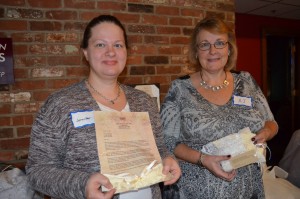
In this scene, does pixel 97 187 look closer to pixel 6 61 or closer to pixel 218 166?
pixel 218 166

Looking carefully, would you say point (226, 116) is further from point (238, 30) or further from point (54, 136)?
point (238, 30)

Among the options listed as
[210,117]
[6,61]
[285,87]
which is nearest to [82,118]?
[210,117]

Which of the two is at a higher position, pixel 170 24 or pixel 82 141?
pixel 170 24

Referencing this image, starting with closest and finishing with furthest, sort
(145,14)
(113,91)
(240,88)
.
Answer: (113,91) < (240,88) < (145,14)

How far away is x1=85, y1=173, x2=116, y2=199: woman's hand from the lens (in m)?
0.89

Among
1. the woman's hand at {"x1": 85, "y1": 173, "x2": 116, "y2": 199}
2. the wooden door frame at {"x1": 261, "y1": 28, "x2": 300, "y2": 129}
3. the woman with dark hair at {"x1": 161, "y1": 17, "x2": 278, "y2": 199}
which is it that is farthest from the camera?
the wooden door frame at {"x1": 261, "y1": 28, "x2": 300, "y2": 129}

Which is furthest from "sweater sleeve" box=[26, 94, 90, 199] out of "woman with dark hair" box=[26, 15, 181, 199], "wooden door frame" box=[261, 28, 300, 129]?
"wooden door frame" box=[261, 28, 300, 129]

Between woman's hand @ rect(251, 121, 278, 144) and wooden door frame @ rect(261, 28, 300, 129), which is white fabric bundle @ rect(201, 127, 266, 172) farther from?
wooden door frame @ rect(261, 28, 300, 129)

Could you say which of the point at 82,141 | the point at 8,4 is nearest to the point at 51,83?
the point at 8,4

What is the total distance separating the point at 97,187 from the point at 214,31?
3.44ft

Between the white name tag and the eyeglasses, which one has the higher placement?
the eyeglasses

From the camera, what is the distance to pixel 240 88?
1598mm

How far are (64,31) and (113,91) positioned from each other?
102 centimetres

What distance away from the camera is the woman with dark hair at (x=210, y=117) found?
144 centimetres
